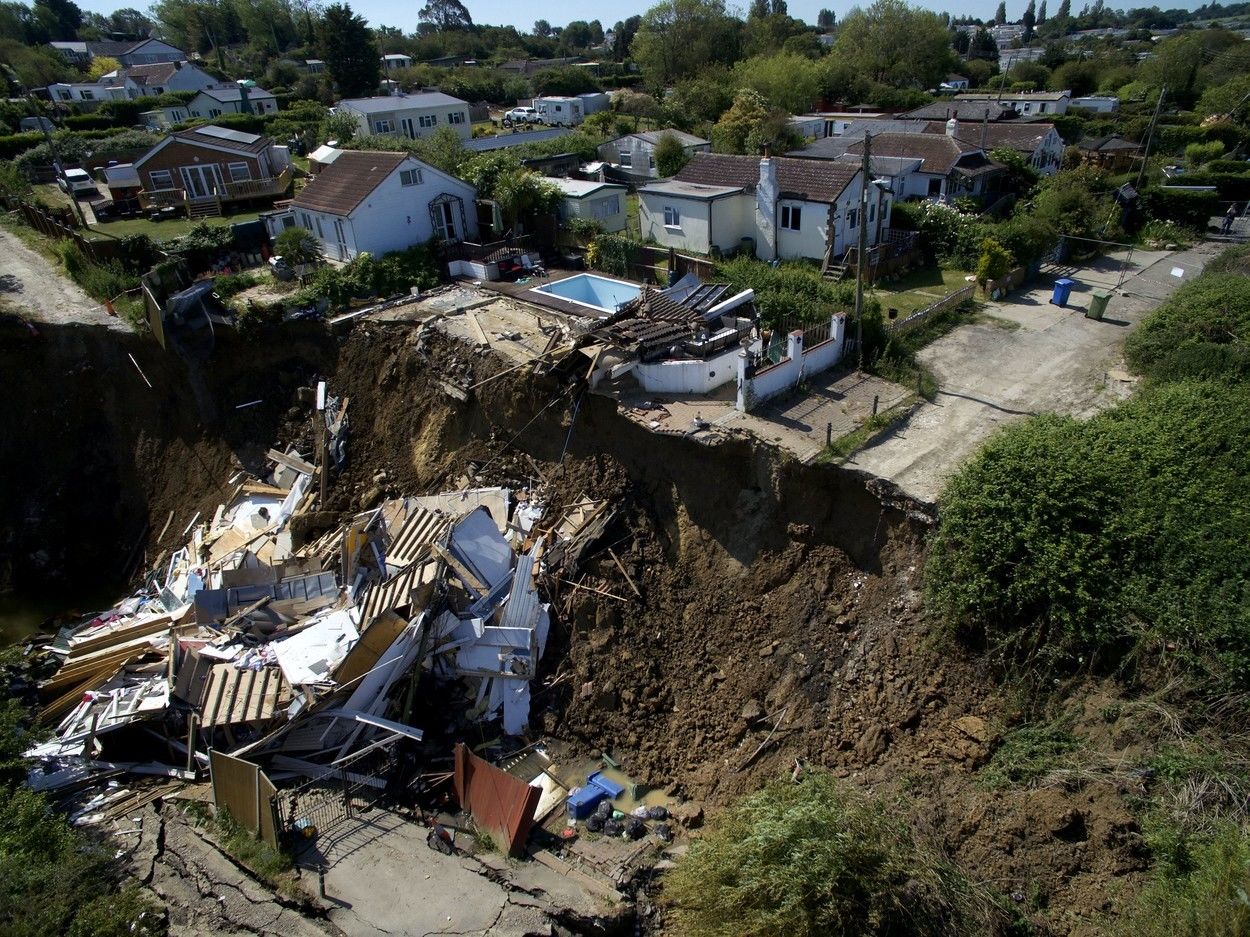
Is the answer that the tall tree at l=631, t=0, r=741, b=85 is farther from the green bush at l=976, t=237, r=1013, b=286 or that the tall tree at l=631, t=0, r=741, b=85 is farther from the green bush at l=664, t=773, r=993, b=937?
the green bush at l=664, t=773, r=993, b=937

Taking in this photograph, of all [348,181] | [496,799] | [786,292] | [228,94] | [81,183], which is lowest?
[496,799]

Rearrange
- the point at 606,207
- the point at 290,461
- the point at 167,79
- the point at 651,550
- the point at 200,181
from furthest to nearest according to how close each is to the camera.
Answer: the point at 167,79 < the point at 200,181 < the point at 606,207 < the point at 290,461 < the point at 651,550

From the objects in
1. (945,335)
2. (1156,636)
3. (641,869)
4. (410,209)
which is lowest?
(641,869)

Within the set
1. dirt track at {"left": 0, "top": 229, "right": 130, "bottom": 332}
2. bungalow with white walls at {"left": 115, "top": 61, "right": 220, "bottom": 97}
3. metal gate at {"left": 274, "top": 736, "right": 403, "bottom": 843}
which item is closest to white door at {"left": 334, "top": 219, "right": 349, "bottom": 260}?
dirt track at {"left": 0, "top": 229, "right": 130, "bottom": 332}

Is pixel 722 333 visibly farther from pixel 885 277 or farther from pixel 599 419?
pixel 885 277


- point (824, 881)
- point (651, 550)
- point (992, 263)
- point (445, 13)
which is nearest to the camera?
point (824, 881)

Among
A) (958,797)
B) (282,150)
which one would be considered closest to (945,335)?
(958,797)

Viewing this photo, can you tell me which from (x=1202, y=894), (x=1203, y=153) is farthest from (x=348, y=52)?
(x=1202, y=894)

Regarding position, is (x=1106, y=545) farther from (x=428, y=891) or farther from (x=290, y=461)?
(x=290, y=461)
